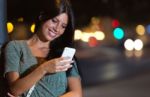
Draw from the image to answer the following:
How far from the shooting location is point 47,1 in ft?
9.03

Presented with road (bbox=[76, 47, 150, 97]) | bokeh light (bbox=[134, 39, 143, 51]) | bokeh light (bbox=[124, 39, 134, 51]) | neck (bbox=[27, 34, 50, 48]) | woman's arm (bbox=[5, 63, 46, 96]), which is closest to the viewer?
woman's arm (bbox=[5, 63, 46, 96])

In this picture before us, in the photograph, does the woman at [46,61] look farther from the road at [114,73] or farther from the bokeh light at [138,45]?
the bokeh light at [138,45]

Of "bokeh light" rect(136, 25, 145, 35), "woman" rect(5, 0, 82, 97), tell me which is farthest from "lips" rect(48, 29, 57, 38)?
"bokeh light" rect(136, 25, 145, 35)

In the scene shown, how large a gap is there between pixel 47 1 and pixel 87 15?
58.4ft

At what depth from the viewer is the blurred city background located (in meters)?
12.7

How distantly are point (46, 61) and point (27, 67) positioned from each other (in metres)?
0.11

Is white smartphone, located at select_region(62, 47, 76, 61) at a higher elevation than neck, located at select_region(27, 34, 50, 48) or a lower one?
lower

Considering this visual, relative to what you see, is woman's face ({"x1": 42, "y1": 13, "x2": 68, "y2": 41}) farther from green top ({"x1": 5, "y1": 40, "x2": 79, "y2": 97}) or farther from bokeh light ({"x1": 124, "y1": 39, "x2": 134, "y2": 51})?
bokeh light ({"x1": 124, "y1": 39, "x2": 134, "y2": 51})

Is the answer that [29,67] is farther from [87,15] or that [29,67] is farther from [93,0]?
[93,0]

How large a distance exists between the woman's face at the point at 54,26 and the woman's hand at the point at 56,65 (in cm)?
21

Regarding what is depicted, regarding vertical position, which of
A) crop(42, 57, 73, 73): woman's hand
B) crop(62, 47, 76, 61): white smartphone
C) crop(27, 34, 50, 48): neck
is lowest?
crop(42, 57, 73, 73): woman's hand

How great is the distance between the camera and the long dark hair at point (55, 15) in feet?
8.88

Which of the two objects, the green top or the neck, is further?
the neck

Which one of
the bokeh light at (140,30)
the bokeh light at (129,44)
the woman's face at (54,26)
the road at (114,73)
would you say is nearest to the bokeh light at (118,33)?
the bokeh light at (129,44)
